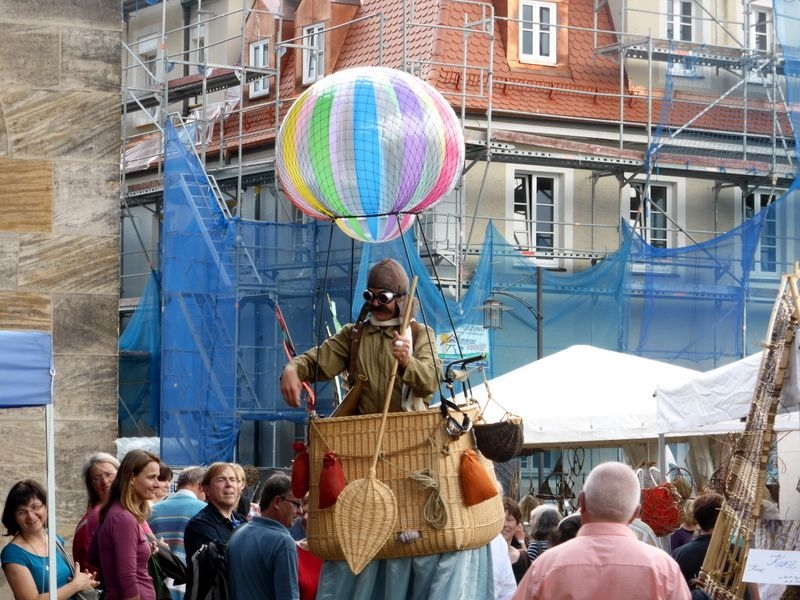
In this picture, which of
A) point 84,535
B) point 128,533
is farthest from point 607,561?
point 84,535

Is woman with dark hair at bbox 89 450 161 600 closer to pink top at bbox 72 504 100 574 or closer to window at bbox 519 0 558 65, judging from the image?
pink top at bbox 72 504 100 574

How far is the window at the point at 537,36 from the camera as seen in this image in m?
34.0

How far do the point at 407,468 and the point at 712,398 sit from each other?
5.72 m

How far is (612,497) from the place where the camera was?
5992mm

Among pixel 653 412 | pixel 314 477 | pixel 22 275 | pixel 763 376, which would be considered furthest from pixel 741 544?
pixel 653 412

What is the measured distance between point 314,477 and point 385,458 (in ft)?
1.09

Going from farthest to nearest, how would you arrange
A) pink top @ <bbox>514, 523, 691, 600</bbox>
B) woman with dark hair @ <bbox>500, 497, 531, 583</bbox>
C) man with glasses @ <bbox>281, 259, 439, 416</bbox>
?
woman with dark hair @ <bbox>500, 497, 531, 583</bbox> → man with glasses @ <bbox>281, 259, 439, 416</bbox> → pink top @ <bbox>514, 523, 691, 600</bbox>

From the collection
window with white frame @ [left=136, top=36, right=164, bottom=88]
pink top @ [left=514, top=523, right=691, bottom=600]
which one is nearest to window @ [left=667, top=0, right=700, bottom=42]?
window with white frame @ [left=136, top=36, right=164, bottom=88]

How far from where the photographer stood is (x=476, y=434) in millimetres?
7492

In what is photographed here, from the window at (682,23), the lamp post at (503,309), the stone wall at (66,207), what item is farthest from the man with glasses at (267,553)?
the window at (682,23)

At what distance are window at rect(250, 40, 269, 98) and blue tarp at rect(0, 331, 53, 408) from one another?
28987 mm

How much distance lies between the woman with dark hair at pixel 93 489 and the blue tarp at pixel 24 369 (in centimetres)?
182

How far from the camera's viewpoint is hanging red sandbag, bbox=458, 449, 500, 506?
24.2ft

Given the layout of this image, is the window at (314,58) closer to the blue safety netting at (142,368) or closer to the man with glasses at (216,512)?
the blue safety netting at (142,368)
